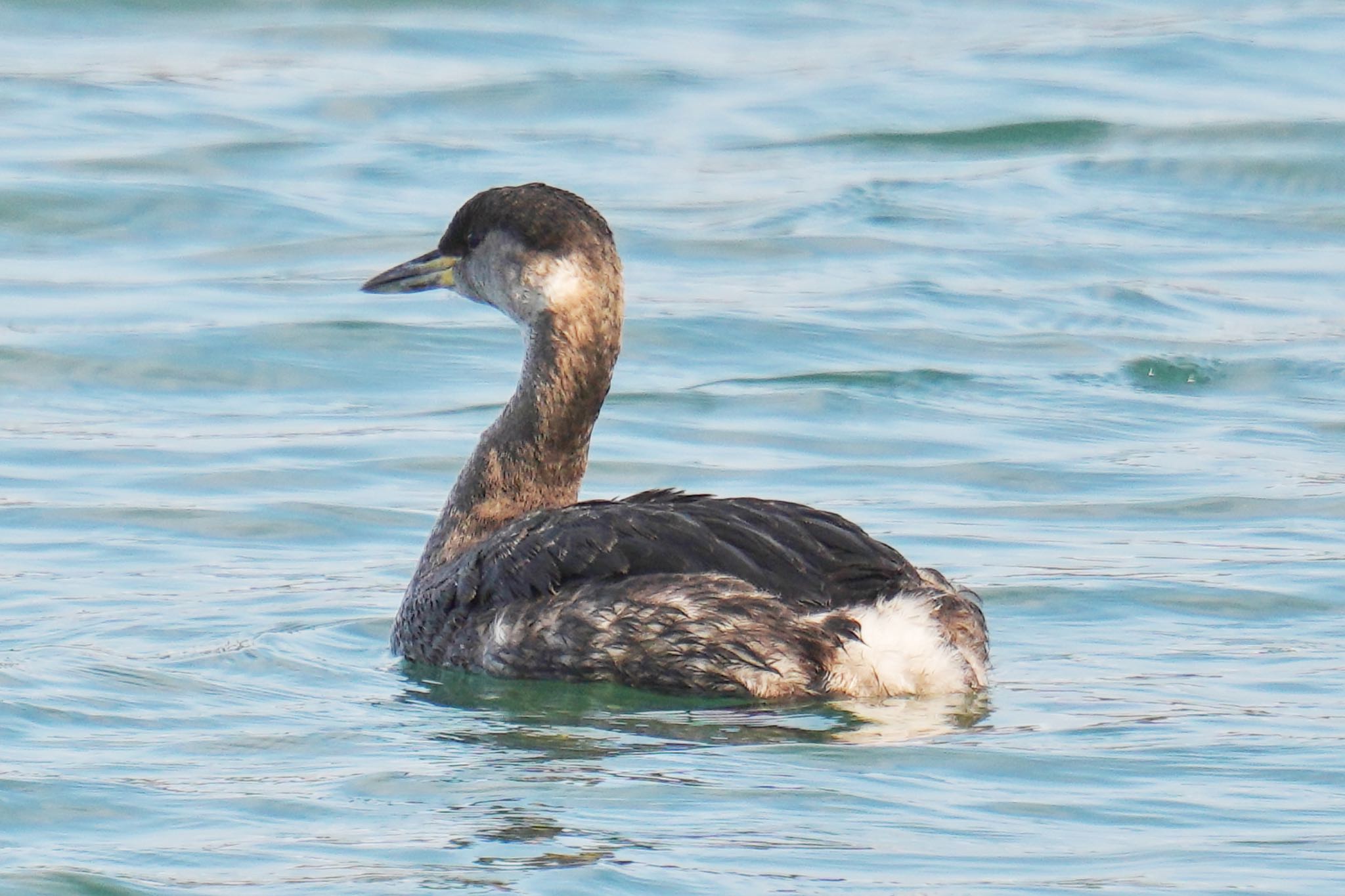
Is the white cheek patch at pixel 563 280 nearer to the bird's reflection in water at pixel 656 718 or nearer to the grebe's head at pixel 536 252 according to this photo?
the grebe's head at pixel 536 252

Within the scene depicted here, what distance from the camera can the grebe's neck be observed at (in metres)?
7.52

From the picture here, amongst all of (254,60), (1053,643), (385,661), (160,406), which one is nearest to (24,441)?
(160,406)

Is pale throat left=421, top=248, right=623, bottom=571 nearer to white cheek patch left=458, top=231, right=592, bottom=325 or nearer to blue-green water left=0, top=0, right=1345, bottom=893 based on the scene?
white cheek patch left=458, top=231, right=592, bottom=325

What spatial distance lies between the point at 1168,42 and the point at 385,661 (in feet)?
39.5

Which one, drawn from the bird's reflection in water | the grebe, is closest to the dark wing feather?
the grebe

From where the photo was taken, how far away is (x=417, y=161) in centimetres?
1521

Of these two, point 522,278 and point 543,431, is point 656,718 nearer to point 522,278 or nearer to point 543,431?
point 543,431

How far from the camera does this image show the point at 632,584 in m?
6.66

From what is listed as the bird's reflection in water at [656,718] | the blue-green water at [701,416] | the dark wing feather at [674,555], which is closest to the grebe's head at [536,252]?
the dark wing feather at [674,555]

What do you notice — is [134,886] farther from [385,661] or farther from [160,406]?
[160,406]

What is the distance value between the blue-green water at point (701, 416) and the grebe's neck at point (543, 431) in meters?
0.42

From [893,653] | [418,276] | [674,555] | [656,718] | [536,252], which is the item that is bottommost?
[656,718]

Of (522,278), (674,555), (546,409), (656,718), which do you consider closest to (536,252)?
(522,278)

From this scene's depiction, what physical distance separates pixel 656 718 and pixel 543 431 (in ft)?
4.62
